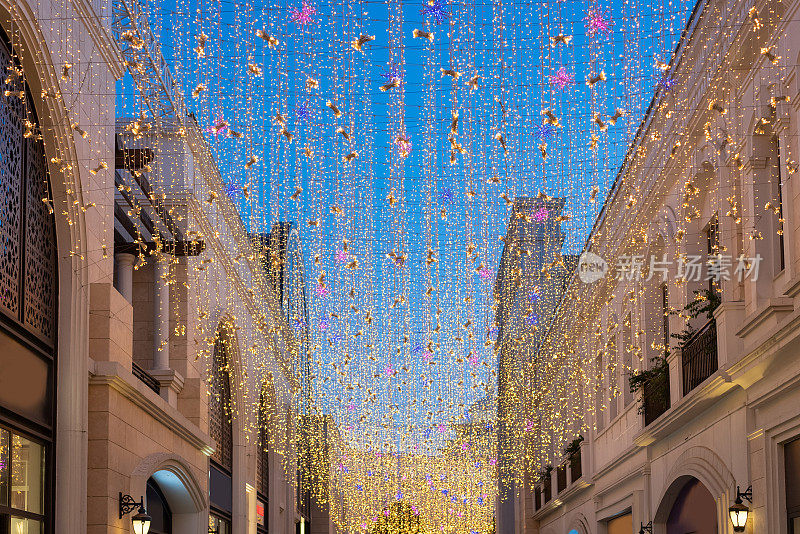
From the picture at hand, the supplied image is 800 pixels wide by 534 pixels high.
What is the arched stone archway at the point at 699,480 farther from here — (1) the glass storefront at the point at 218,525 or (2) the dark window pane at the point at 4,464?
(2) the dark window pane at the point at 4,464

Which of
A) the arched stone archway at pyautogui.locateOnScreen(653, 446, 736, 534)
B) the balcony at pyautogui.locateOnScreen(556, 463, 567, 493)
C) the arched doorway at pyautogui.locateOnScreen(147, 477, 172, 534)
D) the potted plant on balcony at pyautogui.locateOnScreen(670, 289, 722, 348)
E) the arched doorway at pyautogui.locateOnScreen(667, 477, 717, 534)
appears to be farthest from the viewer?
the balcony at pyautogui.locateOnScreen(556, 463, 567, 493)

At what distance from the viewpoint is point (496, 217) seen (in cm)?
1333

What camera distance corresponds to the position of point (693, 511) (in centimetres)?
1550

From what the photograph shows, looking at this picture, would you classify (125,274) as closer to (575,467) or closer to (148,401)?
(148,401)

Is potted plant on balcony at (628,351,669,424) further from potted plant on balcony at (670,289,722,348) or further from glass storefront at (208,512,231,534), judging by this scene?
glass storefront at (208,512,231,534)

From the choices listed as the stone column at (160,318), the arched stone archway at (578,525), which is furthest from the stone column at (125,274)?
the arched stone archway at (578,525)

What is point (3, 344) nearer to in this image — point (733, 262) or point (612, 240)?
point (733, 262)

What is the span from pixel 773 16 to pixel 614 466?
1167 cm

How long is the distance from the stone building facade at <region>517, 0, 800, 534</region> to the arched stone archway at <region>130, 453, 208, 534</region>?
6469mm

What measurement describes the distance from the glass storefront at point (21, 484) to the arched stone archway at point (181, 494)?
365 cm

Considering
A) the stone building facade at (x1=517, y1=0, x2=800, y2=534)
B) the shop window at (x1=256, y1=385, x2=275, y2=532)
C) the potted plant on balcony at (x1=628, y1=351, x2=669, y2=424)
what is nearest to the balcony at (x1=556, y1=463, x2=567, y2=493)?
the stone building facade at (x1=517, y1=0, x2=800, y2=534)

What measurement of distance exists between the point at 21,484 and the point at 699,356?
28.1 feet

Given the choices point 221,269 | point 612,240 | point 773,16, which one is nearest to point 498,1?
point 773,16

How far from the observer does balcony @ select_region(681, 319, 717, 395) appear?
13.3 m
